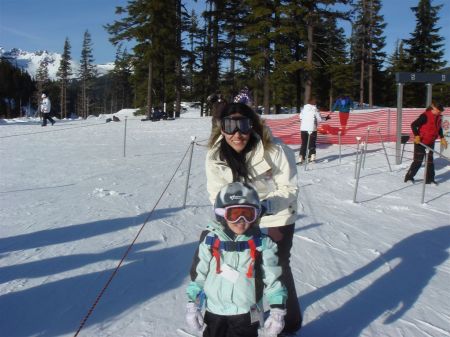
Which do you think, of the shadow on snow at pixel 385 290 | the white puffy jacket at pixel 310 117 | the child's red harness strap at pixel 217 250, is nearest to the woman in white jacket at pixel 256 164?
the child's red harness strap at pixel 217 250

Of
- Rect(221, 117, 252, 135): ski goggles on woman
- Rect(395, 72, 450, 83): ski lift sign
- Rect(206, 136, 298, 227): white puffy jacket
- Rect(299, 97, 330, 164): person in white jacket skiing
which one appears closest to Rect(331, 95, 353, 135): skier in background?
Rect(395, 72, 450, 83): ski lift sign

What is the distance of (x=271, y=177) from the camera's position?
125 inches

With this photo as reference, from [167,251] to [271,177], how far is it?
2797mm

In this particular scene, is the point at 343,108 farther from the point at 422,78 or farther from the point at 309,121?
the point at 309,121

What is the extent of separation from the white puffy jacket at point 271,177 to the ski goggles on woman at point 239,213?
17.0 inches

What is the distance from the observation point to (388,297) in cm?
462

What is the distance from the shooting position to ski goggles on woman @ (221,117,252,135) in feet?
9.83

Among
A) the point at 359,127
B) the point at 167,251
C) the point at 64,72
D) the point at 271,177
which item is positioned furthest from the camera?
the point at 64,72

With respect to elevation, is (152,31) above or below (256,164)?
above

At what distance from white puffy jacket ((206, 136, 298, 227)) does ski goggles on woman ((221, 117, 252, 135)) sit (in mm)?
157

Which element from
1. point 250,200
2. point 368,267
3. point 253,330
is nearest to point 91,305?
point 253,330

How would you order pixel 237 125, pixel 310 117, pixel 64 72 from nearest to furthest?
pixel 237 125 < pixel 310 117 < pixel 64 72

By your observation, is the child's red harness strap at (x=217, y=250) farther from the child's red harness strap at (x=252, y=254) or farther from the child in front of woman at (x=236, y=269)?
the child's red harness strap at (x=252, y=254)

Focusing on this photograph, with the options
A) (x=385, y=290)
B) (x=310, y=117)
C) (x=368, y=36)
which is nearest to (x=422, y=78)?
(x=310, y=117)
